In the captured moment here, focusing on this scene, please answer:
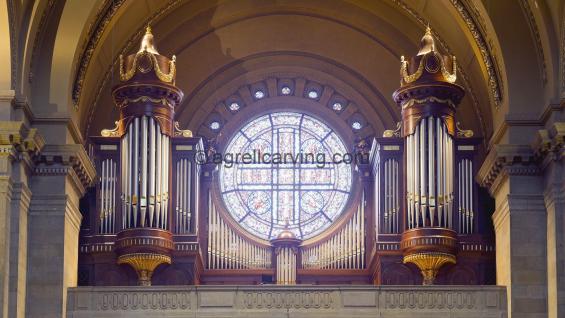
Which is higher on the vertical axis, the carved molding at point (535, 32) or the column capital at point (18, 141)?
the carved molding at point (535, 32)

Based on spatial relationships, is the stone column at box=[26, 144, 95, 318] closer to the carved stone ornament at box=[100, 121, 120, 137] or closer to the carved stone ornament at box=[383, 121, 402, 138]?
the carved stone ornament at box=[100, 121, 120, 137]

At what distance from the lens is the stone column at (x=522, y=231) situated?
89.5ft

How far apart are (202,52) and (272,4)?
5.48 ft

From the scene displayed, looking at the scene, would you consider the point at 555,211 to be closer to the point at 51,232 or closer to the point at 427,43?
the point at 427,43

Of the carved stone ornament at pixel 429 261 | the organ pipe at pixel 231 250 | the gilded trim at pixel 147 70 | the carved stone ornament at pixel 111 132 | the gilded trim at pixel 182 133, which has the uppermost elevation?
the gilded trim at pixel 147 70

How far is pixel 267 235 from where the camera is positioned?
32.0 m

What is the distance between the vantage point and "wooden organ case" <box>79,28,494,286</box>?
29.1m

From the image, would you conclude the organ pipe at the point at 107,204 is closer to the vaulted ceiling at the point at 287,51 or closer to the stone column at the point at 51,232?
the vaulted ceiling at the point at 287,51

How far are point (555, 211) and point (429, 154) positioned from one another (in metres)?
3.29

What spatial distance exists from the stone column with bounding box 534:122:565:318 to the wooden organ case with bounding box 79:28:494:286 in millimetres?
2333

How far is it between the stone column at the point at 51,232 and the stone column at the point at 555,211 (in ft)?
25.8

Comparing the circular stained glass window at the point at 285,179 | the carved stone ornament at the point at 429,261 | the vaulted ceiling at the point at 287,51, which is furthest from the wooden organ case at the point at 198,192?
the circular stained glass window at the point at 285,179

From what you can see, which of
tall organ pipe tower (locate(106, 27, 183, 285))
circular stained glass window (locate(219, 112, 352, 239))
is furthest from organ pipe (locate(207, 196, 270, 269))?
tall organ pipe tower (locate(106, 27, 183, 285))

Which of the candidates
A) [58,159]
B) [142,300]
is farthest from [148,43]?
[142,300]
